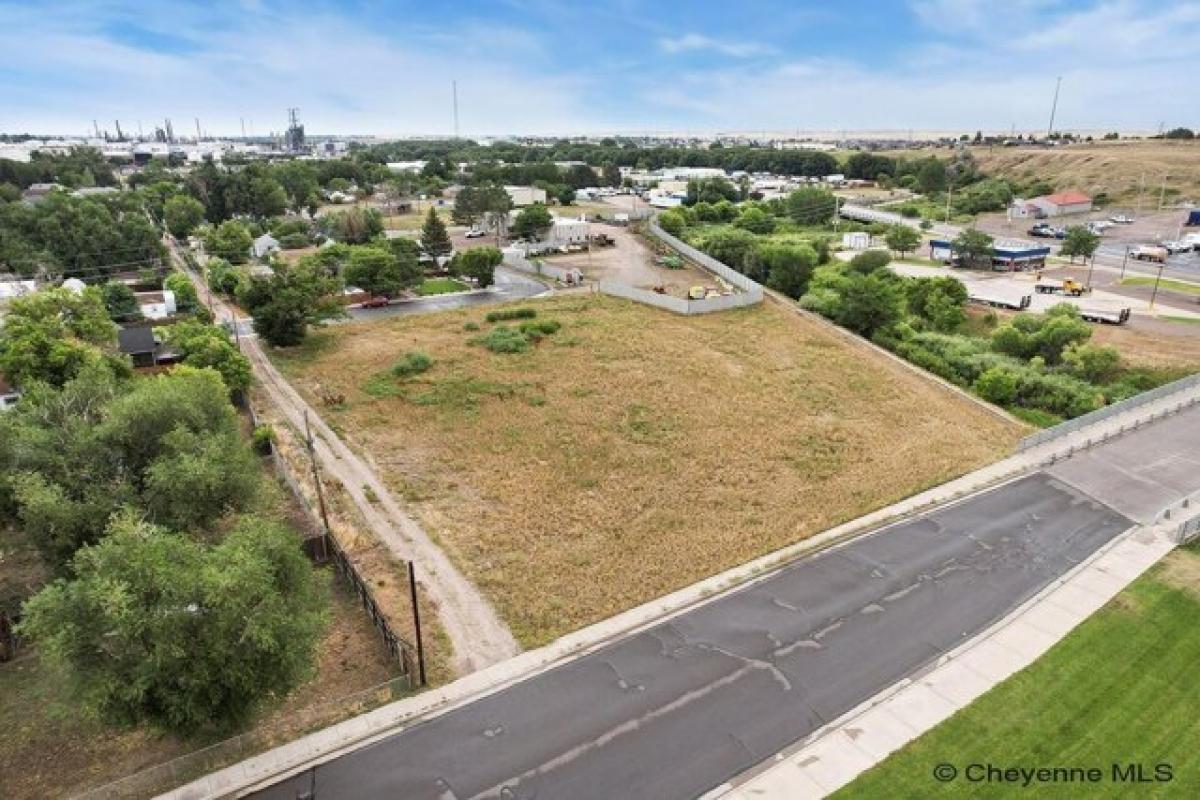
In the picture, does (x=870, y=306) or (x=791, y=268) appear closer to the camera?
(x=870, y=306)

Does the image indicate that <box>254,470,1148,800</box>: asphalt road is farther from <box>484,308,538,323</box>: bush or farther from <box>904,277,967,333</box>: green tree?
<box>484,308,538,323</box>: bush

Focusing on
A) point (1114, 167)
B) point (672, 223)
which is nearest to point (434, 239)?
point (672, 223)

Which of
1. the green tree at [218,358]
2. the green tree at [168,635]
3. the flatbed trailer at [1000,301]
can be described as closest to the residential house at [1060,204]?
the flatbed trailer at [1000,301]

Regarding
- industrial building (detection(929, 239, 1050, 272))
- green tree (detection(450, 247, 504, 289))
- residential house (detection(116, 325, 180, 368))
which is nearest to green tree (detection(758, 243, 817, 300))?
industrial building (detection(929, 239, 1050, 272))

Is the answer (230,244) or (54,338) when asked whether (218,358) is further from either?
(230,244)

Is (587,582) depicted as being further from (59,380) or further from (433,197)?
(433,197)

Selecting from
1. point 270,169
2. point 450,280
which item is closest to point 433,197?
point 270,169
